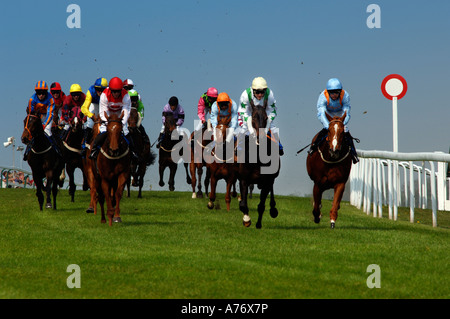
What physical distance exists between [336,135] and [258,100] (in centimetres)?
149

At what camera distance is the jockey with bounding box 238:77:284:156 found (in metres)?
13.7

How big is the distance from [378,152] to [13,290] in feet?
38.9

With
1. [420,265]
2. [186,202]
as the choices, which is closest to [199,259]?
[420,265]

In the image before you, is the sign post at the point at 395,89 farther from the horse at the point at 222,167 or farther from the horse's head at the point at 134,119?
the horse's head at the point at 134,119

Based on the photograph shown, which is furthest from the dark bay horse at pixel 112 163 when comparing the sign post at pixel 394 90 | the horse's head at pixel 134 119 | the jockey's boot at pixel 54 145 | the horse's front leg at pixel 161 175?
the horse's front leg at pixel 161 175

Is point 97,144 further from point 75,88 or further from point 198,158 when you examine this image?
point 198,158

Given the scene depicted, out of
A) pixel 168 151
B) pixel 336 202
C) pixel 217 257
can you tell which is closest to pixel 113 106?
pixel 336 202

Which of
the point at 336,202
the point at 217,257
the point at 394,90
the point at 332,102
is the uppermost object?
the point at 394,90

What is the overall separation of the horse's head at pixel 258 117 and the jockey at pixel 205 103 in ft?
27.1

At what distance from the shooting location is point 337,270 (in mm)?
8906

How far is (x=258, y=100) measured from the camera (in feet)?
45.3

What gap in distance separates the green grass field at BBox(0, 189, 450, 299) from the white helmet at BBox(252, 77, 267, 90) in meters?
2.49
